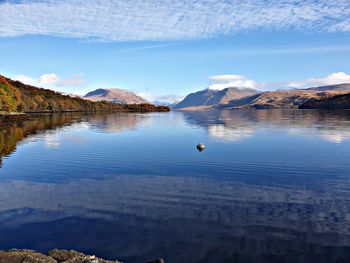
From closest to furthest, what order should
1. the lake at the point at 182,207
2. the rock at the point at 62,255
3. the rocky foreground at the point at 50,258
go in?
the rocky foreground at the point at 50,258 → the rock at the point at 62,255 → the lake at the point at 182,207

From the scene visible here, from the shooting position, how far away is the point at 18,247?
61.2 feet

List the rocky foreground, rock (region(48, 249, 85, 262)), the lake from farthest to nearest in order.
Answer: the lake, rock (region(48, 249, 85, 262)), the rocky foreground

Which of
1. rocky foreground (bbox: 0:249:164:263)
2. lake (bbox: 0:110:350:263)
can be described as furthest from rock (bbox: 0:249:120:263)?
lake (bbox: 0:110:350:263)

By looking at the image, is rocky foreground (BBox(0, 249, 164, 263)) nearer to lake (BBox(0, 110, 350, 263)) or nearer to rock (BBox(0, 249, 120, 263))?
rock (BBox(0, 249, 120, 263))

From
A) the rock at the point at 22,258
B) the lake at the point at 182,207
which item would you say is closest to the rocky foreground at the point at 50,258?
the rock at the point at 22,258

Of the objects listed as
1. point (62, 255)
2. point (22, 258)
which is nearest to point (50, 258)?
point (62, 255)

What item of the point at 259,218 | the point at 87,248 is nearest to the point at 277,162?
the point at 259,218

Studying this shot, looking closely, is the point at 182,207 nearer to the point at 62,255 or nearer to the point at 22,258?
the point at 62,255

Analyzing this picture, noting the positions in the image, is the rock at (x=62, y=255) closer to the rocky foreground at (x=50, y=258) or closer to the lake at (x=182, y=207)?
the rocky foreground at (x=50, y=258)

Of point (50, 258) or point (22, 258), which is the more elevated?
point (22, 258)

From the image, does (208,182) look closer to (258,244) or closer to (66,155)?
(258,244)

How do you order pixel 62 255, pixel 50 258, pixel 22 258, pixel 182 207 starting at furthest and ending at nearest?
pixel 182 207 < pixel 62 255 < pixel 50 258 < pixel 22 258

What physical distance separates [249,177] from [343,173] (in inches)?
465

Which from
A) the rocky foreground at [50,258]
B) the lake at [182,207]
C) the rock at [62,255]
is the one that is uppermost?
the rocky foreground at [50,258]
